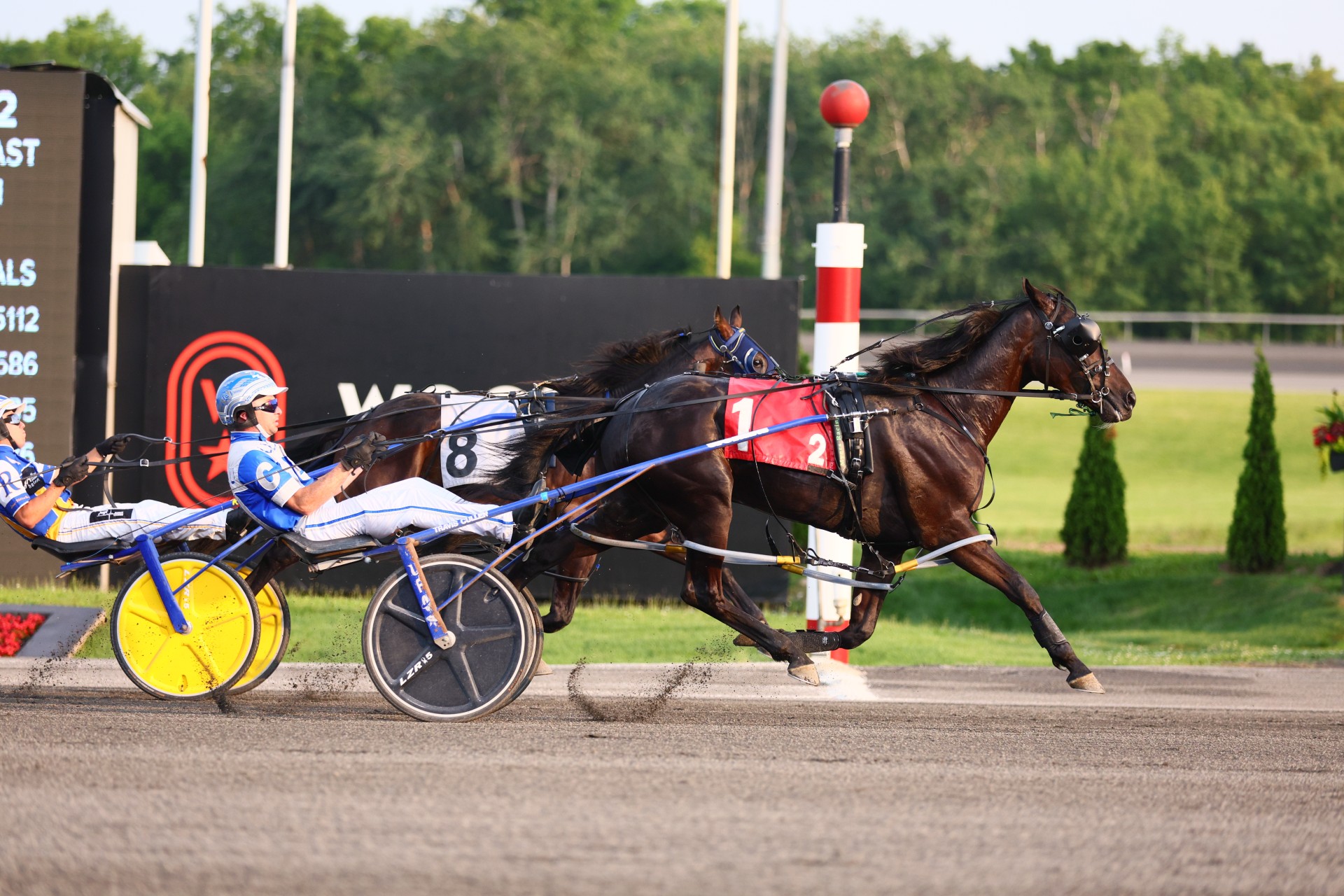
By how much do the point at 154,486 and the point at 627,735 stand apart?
5.58 m

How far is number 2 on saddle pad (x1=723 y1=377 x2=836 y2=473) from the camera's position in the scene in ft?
20.7

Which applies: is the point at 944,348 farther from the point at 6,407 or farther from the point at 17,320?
the point at 17,320

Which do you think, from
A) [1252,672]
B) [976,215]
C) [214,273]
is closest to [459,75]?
[976,215]

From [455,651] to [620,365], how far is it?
215cm

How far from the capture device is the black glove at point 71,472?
20.2ft

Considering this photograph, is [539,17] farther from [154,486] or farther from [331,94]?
[154,486]

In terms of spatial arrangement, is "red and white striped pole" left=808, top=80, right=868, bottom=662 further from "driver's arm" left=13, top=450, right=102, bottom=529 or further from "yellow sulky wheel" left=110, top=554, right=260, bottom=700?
"driver's arm" left=13, top=450, right=102, bottom=529

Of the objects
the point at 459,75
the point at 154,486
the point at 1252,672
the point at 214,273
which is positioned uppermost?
the point at 459,75

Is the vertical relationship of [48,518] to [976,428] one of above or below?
below

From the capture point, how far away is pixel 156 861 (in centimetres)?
389

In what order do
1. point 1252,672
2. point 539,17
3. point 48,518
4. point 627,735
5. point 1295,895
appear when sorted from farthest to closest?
point 539,17 → point 1252,672 → point 48,518 → point 627,735 → point 1295,895

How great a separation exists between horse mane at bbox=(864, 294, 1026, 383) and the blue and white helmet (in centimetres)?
256

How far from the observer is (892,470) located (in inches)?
252

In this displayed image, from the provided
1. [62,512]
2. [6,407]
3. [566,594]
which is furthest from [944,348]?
[6,407]
